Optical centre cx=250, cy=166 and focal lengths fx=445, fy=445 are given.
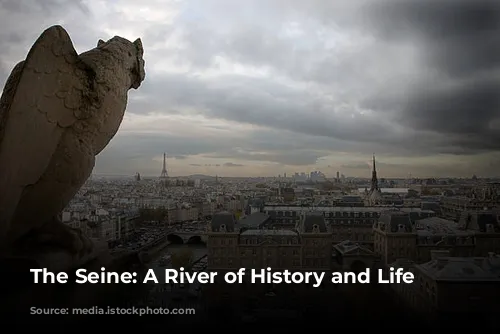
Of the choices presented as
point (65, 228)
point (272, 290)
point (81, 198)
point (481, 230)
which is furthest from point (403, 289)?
point (81, 198)

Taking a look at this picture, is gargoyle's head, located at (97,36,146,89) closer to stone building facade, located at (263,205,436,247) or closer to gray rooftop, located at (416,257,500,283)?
gray rooftop, located at (416,257,500,283)

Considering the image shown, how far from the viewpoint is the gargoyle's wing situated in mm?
1451

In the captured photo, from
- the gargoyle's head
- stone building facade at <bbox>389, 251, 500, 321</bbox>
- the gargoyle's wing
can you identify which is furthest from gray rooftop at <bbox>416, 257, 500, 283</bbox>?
the gargoyle's wing

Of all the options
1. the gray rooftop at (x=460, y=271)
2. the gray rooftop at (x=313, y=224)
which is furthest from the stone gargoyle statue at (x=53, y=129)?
the gray rooftop at (x=313, y=224)

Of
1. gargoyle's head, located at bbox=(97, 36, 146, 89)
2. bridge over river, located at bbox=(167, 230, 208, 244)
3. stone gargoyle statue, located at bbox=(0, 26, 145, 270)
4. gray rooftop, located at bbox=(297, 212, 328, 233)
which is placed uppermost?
gargoyle's head, located at bbox=(97, 36, 146, 89)

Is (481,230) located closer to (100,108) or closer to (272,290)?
(272,290)

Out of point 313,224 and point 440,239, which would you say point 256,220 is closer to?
point 313,224

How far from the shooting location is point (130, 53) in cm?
181

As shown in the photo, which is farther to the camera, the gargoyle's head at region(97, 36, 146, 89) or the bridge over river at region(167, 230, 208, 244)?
the bridge over river at region(167, 230, 208, 244)

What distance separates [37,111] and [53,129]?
0.28ft

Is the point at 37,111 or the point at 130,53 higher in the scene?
the point at 130,53

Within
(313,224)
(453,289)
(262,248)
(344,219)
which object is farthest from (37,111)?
(344,219)

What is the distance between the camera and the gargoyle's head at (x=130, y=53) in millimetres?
1762

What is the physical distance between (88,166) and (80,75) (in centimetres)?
35
